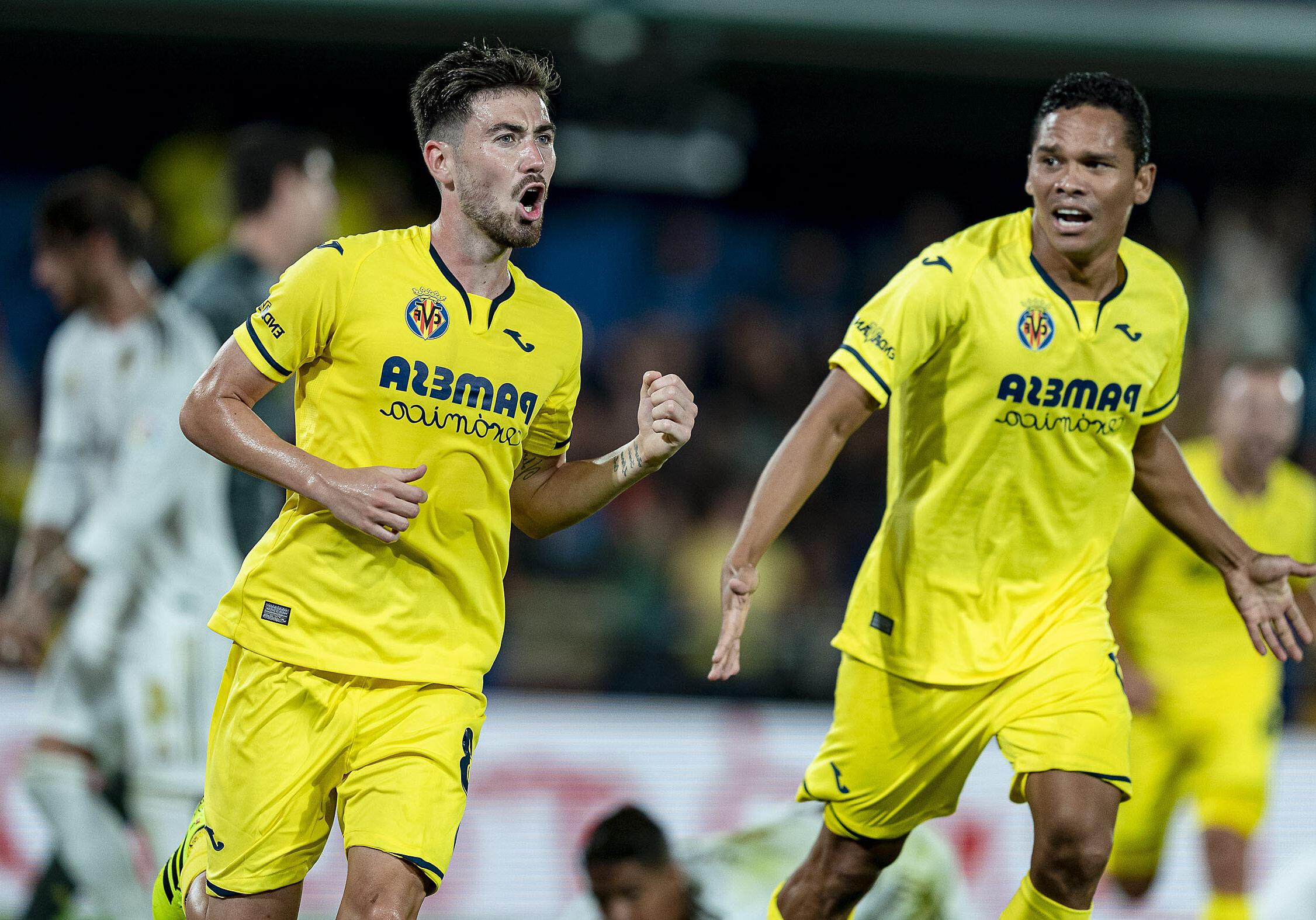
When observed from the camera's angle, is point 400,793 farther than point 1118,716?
No

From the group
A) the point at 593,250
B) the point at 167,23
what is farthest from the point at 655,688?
the point at 167,23

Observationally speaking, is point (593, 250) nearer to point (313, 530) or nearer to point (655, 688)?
point (655, 688)

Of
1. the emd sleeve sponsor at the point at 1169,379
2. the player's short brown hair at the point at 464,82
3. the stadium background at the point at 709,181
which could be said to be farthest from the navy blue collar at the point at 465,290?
the stadium background at the point at 709,181

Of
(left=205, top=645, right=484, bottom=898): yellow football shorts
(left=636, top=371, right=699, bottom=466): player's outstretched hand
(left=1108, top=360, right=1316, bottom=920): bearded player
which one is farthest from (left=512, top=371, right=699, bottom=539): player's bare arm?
(left=1108, top=360, right=1316, bottom=920): bearded player

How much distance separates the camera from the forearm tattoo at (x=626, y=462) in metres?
3.95

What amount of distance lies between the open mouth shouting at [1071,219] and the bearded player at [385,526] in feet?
3.77

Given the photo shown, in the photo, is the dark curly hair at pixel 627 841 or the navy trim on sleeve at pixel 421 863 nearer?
the navy trim on sleeve at pixel 421 863

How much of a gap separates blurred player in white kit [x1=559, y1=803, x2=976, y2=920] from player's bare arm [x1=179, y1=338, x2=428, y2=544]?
185 centimetres

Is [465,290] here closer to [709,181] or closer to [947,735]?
[947,735]

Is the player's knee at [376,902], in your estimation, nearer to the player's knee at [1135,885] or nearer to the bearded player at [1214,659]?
the bearded player at [1214,659]

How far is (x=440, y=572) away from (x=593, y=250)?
949cm

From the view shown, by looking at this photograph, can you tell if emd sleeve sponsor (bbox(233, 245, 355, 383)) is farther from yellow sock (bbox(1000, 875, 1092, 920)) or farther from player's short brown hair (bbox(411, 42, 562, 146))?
yellow sock (bbox(1000, 875, 1092, 920))

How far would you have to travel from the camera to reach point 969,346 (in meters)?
4.25

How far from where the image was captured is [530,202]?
3918mm
